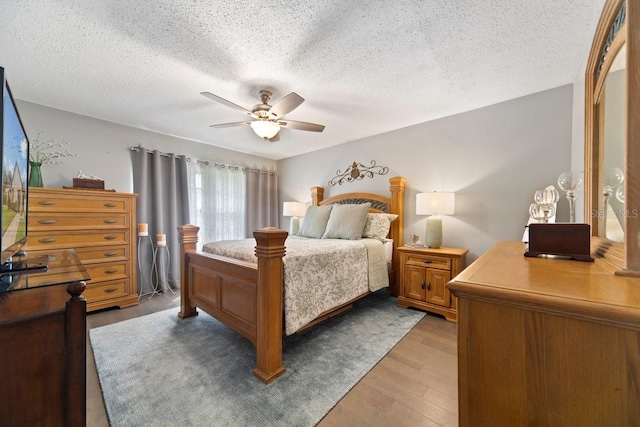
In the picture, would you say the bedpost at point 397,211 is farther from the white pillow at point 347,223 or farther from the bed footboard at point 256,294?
the bed footboard at point 256,294

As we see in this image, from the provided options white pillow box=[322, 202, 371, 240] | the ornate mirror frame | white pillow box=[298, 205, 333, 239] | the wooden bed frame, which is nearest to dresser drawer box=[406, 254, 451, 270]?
white pillow box=[322, 202, 371, 240]

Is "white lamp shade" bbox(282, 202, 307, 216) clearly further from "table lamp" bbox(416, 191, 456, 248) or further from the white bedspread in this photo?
"table lamp" bbox(416, 191, 456, 248)

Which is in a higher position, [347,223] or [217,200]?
[217,200]

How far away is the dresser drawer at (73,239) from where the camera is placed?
95.3 inches

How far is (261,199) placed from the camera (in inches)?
193

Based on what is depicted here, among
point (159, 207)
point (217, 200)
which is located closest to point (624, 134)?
point (159, 207)

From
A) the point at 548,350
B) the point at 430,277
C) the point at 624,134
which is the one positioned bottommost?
the point at 430,277

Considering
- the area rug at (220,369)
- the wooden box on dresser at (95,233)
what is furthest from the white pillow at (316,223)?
the wooden box on dresser at (95,233)

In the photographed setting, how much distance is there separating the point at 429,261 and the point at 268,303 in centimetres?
195

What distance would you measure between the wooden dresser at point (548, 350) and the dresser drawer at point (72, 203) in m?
3.63

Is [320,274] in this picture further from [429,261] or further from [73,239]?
[73,239]

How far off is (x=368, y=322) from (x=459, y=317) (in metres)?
2.05

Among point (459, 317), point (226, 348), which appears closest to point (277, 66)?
point (459, 317)

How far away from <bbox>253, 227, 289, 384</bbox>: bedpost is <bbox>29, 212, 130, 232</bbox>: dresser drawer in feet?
7.86
